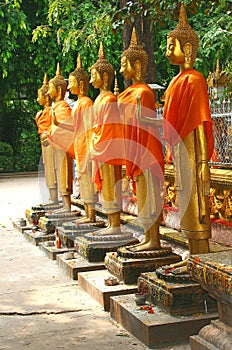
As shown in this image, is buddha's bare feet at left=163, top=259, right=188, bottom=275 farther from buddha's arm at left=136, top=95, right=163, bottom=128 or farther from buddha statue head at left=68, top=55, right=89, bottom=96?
buddha statue head at left=68, top=55, right=89, bottom=96

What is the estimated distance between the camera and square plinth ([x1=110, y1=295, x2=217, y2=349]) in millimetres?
4102

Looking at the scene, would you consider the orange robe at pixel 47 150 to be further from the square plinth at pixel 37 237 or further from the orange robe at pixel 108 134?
→ the orange robe at pixel 108 134

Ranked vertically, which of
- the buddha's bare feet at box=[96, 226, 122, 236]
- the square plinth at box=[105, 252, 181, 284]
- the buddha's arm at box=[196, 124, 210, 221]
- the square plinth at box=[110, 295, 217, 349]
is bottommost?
the square plinth at box=[110, 295, 217, 349]

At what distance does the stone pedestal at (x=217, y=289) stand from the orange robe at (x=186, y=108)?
3.81 ft

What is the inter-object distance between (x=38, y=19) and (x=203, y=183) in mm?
16292

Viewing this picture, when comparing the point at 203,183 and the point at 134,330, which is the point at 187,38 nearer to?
the point at 203,183

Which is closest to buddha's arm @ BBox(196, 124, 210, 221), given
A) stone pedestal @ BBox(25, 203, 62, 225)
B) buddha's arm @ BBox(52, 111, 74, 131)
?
buddha's arm @ BBox(52, 111, 74, 131)

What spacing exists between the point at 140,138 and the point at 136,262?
1.03 metres

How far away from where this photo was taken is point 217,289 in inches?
128

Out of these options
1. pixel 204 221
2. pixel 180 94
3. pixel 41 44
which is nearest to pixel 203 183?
pixel 204 221

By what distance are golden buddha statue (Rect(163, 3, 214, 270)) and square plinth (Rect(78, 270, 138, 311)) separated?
83 cm

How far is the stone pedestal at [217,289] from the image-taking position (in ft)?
10.5

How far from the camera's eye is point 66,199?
812 cm

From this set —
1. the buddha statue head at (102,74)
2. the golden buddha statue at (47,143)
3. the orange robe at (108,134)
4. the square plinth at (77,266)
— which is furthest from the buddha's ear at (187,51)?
the golden buddha statue at (47,143)
